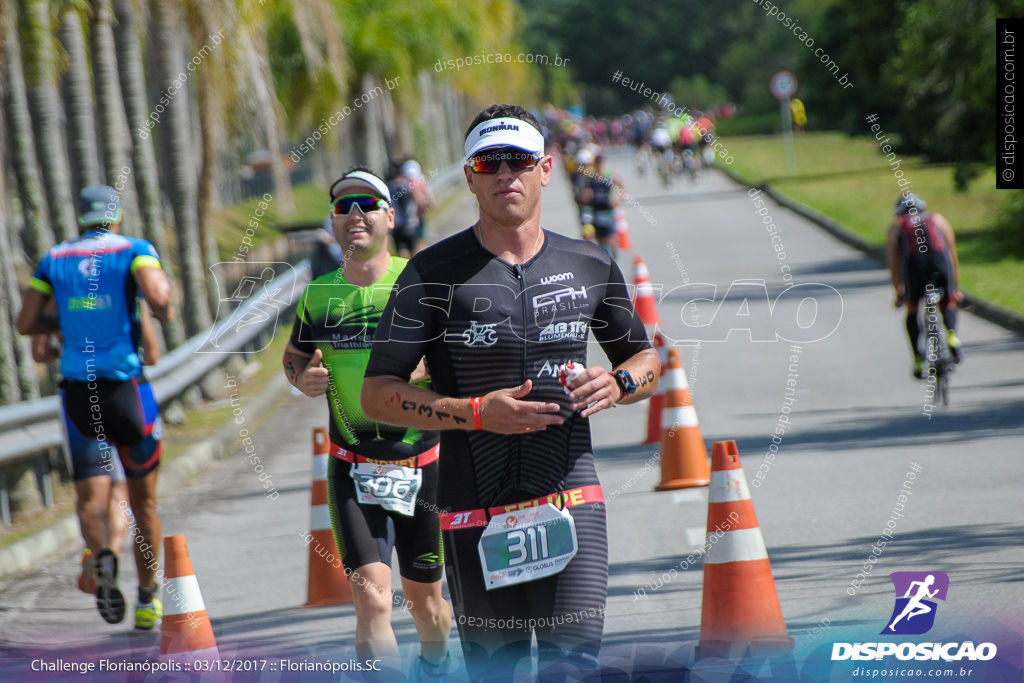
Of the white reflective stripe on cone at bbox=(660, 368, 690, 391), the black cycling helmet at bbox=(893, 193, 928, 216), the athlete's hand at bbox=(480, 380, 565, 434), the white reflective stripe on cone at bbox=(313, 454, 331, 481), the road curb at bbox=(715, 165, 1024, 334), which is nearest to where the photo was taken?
the athlete's hand at bbox=(480, 380, 565, 434)

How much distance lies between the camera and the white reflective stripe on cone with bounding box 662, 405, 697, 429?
32.3 feet

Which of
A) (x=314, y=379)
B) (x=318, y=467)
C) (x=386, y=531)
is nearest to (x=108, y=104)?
(x=318, y=467)

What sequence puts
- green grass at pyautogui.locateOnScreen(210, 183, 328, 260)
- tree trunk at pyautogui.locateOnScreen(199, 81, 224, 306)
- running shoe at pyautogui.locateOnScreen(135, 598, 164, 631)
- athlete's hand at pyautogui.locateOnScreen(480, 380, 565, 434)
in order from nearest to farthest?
athlete's hand at pyautogui.locateOnScreen(480, 380, 565, 434) < running shoe at pyautogui.locateOnScreen(135, 598, 164, 631) < tree trunk at pyautogui.locateOnScreen(199, 81, 224, 306) < green grass at pyautogui.locateOnScreen(210, 183, 328, 260)

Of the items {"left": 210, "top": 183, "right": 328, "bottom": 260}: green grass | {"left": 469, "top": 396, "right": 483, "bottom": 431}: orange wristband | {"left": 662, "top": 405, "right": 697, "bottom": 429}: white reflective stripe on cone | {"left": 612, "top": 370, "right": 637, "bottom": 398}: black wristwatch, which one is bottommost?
{"left": 662, "top": 405, "right": 697, "bottom": 429}: white reflective stripe on cone

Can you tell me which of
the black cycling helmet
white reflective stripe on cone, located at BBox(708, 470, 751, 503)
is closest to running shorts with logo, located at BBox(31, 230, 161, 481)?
white reflective stripe on cone, located at BBox(708, 470, 751, 503)

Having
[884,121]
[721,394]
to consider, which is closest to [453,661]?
[721,394]

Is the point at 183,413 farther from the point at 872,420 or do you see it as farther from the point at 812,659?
the point at 812,659

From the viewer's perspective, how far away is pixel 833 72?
54156 mm

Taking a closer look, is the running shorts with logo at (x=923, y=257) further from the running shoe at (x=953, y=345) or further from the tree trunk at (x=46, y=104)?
the tree trunk at (x=46, y=104)

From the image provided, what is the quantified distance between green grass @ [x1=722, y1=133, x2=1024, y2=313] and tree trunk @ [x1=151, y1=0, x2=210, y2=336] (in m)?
9.82

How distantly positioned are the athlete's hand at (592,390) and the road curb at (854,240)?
13.8 metres

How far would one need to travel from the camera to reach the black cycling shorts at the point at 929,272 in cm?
1316

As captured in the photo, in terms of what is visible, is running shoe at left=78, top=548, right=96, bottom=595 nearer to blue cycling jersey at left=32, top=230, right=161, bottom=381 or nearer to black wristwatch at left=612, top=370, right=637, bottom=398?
blue cycling jersey at left=32, top=230, right=161, bottom=381

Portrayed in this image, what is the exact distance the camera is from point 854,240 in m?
27.6
